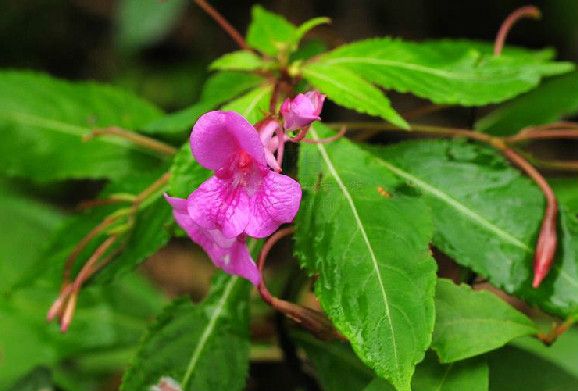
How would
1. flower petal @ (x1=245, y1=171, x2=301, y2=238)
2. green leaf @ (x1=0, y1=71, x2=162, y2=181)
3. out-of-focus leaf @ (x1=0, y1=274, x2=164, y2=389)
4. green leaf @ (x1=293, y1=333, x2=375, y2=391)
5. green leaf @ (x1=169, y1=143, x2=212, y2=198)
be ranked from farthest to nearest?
out-of-focus leaf @ (x1=0, y1=274, x2=164, y2=389) < green leaf @ (x1=0, y1=71, x2=162, y2=181) < green leaf @ (x1=293, y1=333, x2=375, y2=391) < green leaf @ (x1=169, y1=143, x2=212, y2=198) < flower petal @ (x1=245, y1=171, x2=301, y2=238)

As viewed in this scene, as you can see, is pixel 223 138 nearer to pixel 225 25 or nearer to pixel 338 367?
pixel 225 25

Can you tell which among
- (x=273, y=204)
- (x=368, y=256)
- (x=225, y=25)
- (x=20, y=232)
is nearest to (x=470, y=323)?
(x=368, y=256)

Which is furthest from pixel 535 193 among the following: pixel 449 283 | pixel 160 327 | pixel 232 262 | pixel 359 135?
pixel 160 327

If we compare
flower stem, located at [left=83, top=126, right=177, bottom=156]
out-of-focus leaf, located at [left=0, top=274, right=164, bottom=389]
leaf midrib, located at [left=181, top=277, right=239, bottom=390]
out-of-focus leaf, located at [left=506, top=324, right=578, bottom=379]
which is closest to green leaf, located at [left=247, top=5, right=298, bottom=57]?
flower stem, located at [left=83, top=126, right=177, bottom=156]

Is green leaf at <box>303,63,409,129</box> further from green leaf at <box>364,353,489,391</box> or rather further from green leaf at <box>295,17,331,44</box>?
green leaf at <box>364,353,489,391</box>

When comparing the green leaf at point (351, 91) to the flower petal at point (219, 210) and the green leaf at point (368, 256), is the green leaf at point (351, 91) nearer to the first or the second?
the green leaf at point (368, 256)

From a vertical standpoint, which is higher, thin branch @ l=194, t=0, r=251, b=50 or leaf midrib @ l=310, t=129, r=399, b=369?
thin branch @ l=194, t=0, r=251, b=50

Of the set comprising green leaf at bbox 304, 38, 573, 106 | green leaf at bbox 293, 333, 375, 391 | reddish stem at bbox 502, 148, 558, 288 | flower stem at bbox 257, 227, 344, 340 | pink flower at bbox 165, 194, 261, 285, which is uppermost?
green leaf at bbox 304, 38, 573, 106
